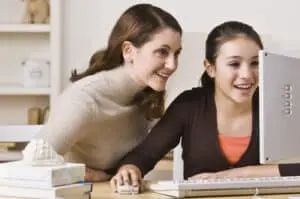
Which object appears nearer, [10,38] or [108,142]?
[108,142]

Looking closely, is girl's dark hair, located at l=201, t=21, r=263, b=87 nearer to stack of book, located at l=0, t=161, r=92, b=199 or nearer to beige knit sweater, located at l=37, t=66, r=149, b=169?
beige knit sweater, located at l=37, t=66, r=149, b=169

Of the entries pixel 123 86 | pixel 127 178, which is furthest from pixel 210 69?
pixel 127 178

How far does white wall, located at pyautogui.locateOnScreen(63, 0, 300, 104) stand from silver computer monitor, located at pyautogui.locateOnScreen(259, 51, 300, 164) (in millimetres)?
1680

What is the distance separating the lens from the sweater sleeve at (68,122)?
67.2 inches

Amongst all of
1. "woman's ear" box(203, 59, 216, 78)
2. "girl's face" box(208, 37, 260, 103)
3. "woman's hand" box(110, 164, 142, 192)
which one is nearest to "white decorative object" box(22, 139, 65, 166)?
"woman's hand" box(110, 164, 142, 192)

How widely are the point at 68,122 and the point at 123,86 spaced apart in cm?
26

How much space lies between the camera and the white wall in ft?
10.6

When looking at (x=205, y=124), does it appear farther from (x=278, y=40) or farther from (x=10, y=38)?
(x=10, y=38)

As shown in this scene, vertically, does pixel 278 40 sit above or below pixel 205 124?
above

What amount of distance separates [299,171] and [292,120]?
367mm

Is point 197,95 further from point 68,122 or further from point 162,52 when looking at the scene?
point 68,122

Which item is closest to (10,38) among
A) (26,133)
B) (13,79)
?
(13,79)

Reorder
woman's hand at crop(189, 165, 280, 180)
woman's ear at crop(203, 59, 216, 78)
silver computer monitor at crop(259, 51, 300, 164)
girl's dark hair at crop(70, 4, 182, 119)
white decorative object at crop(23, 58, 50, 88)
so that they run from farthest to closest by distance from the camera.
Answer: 1. white decorative object at crop(23, 58, 50, 88)
2. woman's ear at crop(203, 59, 216, 78)
3. girl's dark hair at crop(70, 4, 182, 119)
4. woman's hand at crop(189, 165, 280, 180)
5. silver computer monitor at crop(259, 51, 300, 164)

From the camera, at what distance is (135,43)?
193 cm
